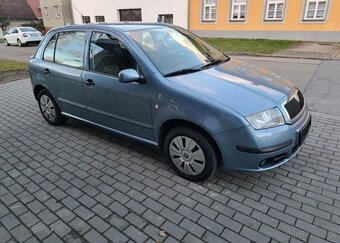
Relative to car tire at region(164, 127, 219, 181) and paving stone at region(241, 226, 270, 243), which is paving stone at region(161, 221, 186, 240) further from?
car tire at region(164, 127, 219, 181)

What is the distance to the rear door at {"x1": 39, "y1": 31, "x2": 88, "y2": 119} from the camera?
156 inches

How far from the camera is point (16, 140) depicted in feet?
14.4

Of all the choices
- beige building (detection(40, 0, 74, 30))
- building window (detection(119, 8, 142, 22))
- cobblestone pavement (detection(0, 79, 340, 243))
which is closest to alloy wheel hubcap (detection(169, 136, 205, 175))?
cobblestone pavement (detection(0, 79, 340, 243))

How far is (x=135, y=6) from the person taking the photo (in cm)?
2400

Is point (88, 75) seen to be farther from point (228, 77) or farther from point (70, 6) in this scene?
point (70, 6)

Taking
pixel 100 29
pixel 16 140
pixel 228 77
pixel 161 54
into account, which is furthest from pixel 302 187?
pixel 16 140

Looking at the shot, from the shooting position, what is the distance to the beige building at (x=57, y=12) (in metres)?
29.3

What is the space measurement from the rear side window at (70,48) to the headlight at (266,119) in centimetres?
256

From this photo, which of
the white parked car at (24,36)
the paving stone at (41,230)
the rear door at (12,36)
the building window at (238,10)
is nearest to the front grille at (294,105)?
the paving stone at (41,230)

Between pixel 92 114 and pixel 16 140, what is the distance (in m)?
1.46

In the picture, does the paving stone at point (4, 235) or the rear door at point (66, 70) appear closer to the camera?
the paving stone at point (4, 235)

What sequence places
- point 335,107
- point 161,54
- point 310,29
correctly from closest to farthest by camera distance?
point 161,54 → point 335,107 → point 310,29

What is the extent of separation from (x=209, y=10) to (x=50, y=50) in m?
17.6

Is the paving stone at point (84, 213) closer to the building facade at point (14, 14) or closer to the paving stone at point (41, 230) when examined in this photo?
the paving stone at point (41, 230)
